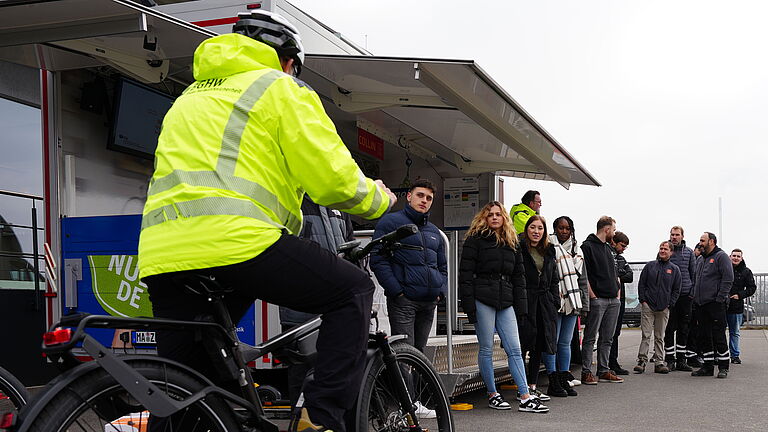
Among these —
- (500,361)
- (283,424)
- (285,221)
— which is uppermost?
(285,221)

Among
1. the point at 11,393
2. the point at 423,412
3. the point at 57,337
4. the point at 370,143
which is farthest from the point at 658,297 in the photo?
the point at 57,337

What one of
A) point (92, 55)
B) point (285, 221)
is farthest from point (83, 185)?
point (285, 221)

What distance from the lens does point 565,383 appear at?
818 centimetres

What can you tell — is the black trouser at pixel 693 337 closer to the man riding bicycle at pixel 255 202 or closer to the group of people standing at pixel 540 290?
the group of people standing at pixel 540 290

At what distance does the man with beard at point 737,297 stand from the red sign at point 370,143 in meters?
5.89

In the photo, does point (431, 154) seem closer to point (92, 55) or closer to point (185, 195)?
point (92, 55)

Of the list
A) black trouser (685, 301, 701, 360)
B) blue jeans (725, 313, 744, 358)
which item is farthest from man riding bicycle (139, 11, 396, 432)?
blue jeans (725, 313, 744, 358)

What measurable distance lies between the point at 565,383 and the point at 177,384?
6.37 metres

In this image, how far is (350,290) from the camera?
2.71 metres

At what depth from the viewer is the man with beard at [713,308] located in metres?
10.2

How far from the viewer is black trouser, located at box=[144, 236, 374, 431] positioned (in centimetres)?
253

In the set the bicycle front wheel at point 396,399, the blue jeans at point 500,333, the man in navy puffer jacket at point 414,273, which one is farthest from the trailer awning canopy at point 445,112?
the bicycle front wheel at point 396,399

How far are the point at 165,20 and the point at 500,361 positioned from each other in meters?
4.73

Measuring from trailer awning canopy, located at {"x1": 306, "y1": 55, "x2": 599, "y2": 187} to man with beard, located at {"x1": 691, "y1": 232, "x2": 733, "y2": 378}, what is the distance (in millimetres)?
2039
